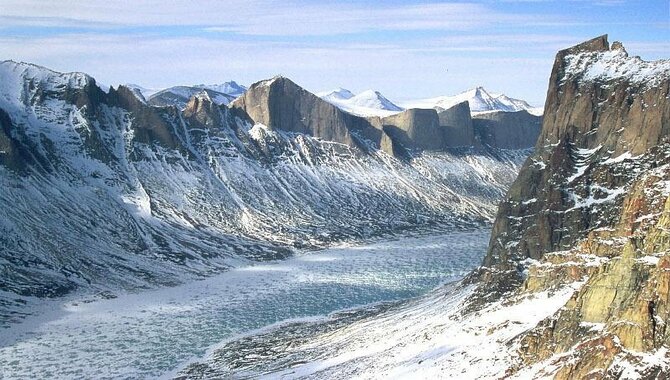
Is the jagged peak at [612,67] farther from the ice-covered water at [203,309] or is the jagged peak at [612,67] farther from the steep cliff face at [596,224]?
the ice-covered water at [203,309]

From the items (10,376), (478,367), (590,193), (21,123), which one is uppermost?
(21,123)

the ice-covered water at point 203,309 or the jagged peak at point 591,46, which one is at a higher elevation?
the jagged peak at point 591,46

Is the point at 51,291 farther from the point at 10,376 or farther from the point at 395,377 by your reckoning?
the point at 395,377

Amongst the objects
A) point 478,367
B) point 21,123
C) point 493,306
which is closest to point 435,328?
point 493,306

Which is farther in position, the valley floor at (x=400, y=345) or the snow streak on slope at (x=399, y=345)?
the snow streak on slope at (x=399, y=345)

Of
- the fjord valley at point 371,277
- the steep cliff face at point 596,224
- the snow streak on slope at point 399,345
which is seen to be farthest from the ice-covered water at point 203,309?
the steep cliff face at point 596,224
